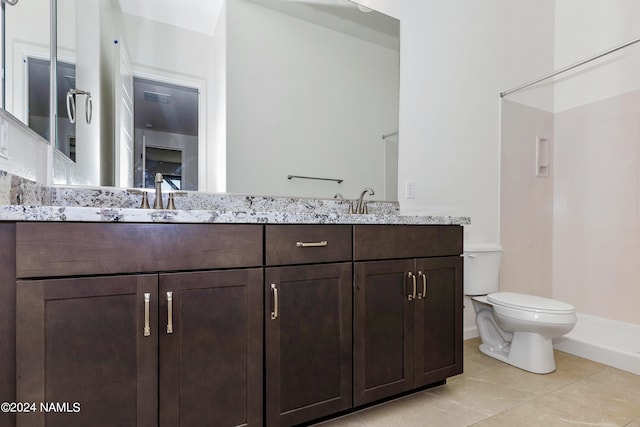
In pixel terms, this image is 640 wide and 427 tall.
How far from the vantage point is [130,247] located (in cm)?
102

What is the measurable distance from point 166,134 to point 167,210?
0.74 meters

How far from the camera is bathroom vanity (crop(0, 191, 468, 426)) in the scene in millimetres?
926

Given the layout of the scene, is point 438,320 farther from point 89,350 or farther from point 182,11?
point 182,11

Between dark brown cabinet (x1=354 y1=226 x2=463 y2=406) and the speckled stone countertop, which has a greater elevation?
the speckled stone countertop

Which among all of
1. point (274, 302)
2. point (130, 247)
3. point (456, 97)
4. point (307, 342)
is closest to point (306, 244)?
point (274, 302)

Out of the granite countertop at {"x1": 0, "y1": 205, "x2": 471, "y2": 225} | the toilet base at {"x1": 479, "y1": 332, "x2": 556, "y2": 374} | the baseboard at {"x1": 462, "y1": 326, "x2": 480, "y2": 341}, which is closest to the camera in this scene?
the granite countertop at {"x1": 0, "y1": 205, "x2": 471, "y2": 225}

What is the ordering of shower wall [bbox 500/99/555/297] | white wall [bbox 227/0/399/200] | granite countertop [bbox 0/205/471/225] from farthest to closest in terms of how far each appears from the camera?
shower wall [bbox 500/99/555/297]
white wall [bbox 227/0/399/200]
granite countertop [bbox 0/205/471/225]

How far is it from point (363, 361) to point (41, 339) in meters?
1.09

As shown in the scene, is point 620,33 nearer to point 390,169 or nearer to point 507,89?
point 507,89

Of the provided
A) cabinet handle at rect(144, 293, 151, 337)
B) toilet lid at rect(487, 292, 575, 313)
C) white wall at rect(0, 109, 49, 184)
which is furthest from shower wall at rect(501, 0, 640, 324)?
white wall at rect(0, 109, 49, 184)

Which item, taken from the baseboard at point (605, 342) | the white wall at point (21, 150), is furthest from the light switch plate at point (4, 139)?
the baseboard at point (605, 342)

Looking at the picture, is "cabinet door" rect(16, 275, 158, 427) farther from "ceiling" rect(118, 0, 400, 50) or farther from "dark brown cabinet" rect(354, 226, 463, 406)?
"ceiling" rect(118, 0, 400, 50)

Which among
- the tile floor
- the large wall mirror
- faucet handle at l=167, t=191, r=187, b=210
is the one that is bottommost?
the tile floor

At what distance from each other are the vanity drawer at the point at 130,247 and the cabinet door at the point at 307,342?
0.17 m
